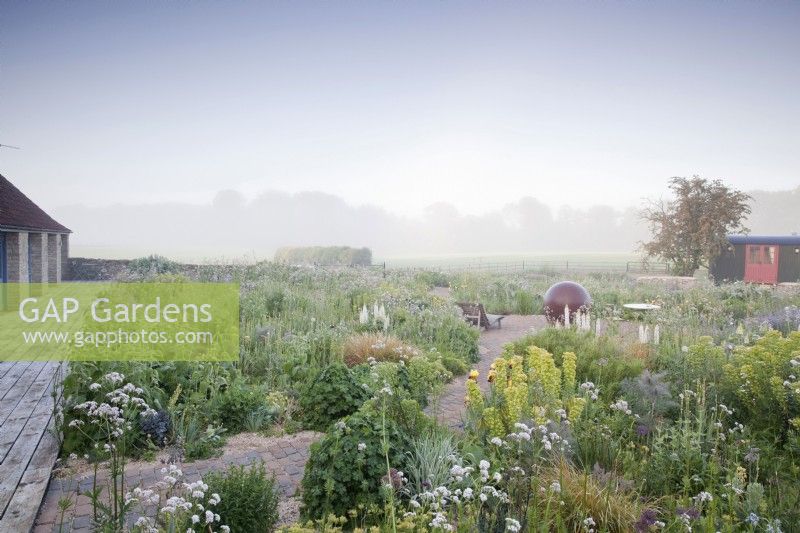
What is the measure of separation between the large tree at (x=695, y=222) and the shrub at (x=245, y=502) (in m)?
30.8

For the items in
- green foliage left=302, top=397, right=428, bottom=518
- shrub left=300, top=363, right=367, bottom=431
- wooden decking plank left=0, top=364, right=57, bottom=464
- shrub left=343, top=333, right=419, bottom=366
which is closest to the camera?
green foliage left=302, top=397, right=428, bottom=518

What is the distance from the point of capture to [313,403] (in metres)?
5.55

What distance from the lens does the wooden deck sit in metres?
3.72

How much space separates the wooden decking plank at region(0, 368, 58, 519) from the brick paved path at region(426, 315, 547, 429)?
367cm

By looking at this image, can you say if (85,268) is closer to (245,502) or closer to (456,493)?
(245,502)

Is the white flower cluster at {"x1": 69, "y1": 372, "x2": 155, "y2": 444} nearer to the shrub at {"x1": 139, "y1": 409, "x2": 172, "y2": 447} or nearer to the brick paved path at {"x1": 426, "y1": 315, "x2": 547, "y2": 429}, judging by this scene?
the shrub at {"x1": 139, "y1": 409, "x2": 172, "y2": 447}

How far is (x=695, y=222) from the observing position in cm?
2862

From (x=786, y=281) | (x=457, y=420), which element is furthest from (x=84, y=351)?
(x=786, y=281)

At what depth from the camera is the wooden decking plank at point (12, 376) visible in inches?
255

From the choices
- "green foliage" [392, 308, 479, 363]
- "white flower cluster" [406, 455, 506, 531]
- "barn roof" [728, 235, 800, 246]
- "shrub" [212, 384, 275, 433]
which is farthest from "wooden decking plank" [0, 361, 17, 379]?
"barn roof" [728, 235, 800, 246]

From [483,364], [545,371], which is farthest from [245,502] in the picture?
[483,364]

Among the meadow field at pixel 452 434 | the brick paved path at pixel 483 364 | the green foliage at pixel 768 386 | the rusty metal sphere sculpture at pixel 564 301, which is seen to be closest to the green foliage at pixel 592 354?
the meadow field at pixel 452 434

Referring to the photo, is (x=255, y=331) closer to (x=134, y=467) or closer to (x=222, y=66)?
(x=134, y=467)

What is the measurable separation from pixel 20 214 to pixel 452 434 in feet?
58.7
